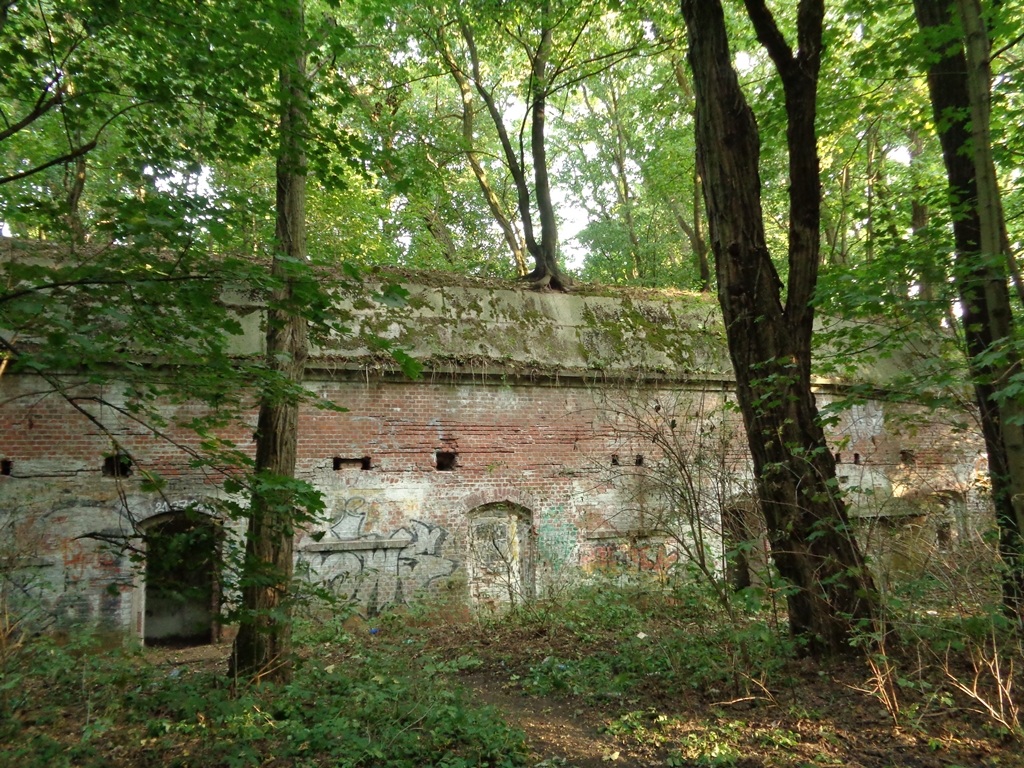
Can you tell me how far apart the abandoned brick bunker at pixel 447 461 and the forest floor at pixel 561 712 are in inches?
83.9

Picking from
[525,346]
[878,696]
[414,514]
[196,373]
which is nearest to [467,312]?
[525,346]

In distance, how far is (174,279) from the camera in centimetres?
369

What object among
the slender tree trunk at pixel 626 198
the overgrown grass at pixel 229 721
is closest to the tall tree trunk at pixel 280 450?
the overgrown grass at pixel 229 721

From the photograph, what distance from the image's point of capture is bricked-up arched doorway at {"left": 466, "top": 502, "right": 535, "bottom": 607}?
10117 millimetres

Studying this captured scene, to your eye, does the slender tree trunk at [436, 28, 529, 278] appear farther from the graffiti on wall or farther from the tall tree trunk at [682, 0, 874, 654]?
the tall tree trunk at [682, 0, 874, 654]

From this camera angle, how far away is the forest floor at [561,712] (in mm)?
4539

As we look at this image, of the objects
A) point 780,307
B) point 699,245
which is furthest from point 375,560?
point 699,245

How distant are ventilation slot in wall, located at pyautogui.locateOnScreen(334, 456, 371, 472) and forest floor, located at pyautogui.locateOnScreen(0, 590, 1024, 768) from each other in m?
3.15

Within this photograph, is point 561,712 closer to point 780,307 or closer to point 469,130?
point 780,307

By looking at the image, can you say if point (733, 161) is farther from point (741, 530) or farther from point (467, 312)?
point (467, 312)

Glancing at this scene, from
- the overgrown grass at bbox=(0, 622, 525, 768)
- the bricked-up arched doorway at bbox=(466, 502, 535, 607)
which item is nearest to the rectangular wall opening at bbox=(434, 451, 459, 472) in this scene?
the bricked-up arched doorway at bbox=(466, 502, 535, 607)

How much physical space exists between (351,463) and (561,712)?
4948 millimetres

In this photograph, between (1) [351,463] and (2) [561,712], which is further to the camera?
(1) [351,463]

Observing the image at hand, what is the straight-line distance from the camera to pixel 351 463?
32.0 ft
